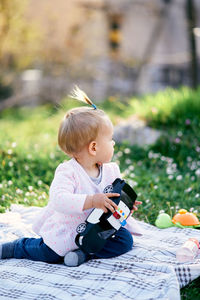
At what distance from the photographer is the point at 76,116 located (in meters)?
2.68

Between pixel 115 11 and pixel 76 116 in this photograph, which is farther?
pixel 115 11

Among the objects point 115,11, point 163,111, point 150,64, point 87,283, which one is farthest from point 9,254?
point 115,11

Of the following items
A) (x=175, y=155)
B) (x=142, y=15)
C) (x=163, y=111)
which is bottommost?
(x=175, y=155)

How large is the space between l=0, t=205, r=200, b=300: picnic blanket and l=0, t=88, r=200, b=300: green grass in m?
0.18

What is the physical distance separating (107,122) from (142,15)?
12918 mm

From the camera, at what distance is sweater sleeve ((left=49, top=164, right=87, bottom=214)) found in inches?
99.7

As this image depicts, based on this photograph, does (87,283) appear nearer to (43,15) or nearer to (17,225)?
(17,225)

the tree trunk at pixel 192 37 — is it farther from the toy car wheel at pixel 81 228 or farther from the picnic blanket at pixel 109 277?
Answer: the toy car wheel at pixel 81 228

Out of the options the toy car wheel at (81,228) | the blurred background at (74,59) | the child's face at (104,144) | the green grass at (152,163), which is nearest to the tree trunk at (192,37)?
the blurred background at (74,59)

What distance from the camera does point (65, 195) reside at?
8.38ft

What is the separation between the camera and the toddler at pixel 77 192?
2561mm

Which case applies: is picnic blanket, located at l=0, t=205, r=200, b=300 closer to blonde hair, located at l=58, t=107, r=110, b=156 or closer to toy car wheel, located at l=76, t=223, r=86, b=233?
toy car wheel, located at l=76, t=223, r=86, b=233

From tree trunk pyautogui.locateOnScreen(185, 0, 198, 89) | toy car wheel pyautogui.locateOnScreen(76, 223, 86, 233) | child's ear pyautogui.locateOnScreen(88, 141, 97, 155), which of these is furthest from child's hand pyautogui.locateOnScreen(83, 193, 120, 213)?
tree trunk pyautogui.locateOnScreen(185, 0, 198, 89)

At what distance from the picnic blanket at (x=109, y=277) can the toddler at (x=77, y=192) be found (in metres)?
0.07
